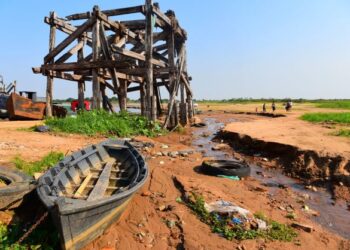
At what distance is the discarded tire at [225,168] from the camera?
26.5ft

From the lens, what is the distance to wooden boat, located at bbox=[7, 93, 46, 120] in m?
15.9

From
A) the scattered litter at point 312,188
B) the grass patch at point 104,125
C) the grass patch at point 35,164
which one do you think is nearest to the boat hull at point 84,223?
the grass patch at point 35,164

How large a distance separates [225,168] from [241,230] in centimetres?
367

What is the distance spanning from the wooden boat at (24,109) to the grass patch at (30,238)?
12330mm

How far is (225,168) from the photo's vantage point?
862cm

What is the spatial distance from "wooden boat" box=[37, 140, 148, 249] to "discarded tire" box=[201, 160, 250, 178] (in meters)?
1.96

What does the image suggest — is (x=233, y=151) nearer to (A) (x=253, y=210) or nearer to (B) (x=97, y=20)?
(A) (x=253, y=210)

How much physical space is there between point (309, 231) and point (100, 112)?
9.78 metres

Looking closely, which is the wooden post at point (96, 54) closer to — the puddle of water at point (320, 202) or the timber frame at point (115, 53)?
the timber frame at point (115, 53)

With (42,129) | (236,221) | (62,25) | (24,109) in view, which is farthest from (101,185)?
(24,109)

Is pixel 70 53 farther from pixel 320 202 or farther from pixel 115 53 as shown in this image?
pixel 320 202

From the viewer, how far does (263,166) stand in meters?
9.59

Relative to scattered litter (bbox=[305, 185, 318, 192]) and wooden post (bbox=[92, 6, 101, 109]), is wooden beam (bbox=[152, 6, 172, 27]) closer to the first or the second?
wooden post (bbox=[92, 6, 101, 109])

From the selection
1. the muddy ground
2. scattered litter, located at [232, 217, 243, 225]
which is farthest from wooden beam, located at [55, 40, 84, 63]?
scattered litter, located at [232, 217, 243, 225]
